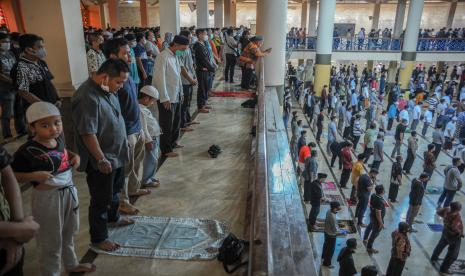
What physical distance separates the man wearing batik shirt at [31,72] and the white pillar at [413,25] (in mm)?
21201

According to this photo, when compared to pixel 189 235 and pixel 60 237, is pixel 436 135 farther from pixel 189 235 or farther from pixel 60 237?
pixel 60 237

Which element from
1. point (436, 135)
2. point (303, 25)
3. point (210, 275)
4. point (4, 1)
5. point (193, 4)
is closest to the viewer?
point (210, 275)

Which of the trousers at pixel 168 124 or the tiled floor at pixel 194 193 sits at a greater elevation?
the trousers at pixel 168 124

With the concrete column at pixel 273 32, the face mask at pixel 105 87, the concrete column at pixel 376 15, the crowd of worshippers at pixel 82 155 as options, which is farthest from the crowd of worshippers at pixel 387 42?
the face mask at pixel 105 87

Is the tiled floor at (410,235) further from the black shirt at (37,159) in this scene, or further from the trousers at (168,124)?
the black shirt at (37,159)

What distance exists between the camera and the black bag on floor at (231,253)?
277 centimetres

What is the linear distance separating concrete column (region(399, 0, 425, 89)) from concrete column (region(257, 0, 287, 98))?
1535 centimetres

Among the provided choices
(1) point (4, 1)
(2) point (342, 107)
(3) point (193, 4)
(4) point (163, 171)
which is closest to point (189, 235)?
(4) point (163, 171)

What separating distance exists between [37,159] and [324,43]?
1898 cm

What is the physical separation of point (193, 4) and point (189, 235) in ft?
92.8

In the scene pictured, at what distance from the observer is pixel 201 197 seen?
12.8ft

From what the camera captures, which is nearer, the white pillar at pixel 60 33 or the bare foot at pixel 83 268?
the bare foot at pixel 83 268

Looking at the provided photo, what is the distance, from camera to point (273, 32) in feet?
27.3

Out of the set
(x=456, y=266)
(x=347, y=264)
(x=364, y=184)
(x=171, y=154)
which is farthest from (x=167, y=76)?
(x=456, y=266)
